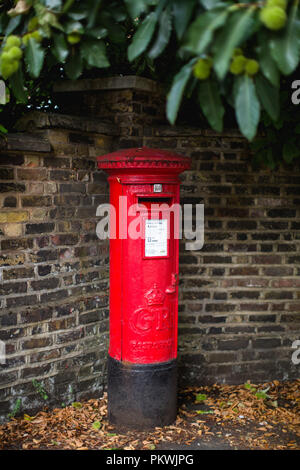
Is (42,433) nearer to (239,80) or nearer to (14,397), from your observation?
(14,397)

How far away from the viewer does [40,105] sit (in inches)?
173

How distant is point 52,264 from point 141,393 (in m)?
1.12

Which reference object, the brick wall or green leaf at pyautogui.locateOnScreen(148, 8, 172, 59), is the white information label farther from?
green leaf at pyautogui.locateOnScreen(148, 8, 172, 59)

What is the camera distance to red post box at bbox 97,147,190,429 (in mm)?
3162

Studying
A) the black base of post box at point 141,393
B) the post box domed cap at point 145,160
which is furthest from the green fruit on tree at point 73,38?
the black base of post box at point 141,393

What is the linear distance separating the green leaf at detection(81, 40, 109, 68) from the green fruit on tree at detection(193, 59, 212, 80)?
583 mm

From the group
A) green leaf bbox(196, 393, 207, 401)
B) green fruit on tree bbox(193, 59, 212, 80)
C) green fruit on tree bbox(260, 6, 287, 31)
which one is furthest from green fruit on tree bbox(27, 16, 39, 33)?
green leaf bbox(196, 393, 207, 401)

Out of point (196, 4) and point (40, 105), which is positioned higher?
point (40, 105)

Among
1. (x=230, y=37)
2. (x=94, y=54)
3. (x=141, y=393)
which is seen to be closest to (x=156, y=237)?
(x=141, y=393)

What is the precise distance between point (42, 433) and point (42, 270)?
112 cm

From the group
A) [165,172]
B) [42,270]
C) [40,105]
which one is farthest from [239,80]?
[40,105]

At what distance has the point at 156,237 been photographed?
3.24m

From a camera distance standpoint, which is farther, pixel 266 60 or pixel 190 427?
pixel 190 427

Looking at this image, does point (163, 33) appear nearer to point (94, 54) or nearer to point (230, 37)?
point (94, 54)
